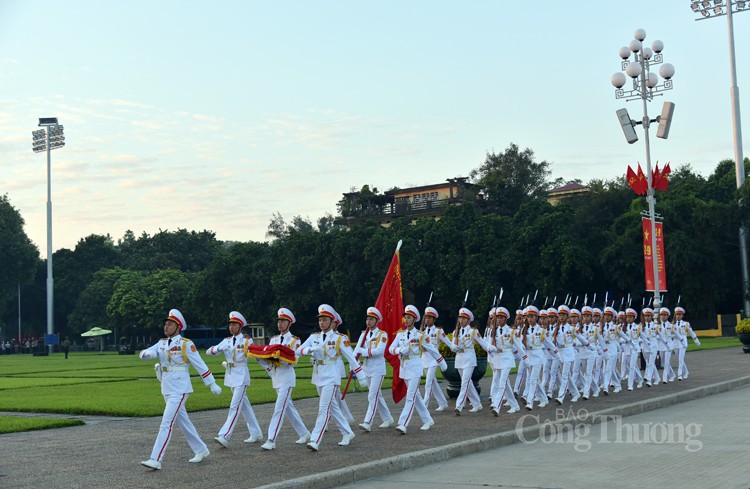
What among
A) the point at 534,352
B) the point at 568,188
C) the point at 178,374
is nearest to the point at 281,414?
the point at 178,374

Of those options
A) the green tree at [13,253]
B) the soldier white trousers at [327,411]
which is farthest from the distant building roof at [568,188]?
the soldier white trousers at [327,411]

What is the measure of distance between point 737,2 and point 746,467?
5090 centimetres

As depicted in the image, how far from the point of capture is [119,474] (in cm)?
1136

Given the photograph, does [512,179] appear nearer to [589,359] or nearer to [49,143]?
[49,143]

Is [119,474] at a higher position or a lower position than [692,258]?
lower

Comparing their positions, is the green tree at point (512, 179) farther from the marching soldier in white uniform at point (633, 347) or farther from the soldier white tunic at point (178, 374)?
the soldier white tunic at point (178, 374)

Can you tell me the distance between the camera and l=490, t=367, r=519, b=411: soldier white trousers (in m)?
16.9

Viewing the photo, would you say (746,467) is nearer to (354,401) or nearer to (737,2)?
(354,401)

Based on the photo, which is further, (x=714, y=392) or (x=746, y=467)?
(x=714, y=392)

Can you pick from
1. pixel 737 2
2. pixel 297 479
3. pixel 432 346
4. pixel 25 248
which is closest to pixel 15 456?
pixel 297 479

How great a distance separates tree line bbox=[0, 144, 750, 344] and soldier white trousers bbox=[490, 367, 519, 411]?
117ft

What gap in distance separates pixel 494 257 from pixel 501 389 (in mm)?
42877

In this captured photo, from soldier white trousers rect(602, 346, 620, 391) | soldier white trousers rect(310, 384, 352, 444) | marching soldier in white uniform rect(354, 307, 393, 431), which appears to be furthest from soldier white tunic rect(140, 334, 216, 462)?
soldier white trousers rect(602, 346, 620, 391)

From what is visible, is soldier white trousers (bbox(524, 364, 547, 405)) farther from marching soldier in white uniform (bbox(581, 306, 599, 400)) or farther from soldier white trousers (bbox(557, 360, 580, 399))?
marching soldier in white uniform (bbox(581, 306, 599, 400))
